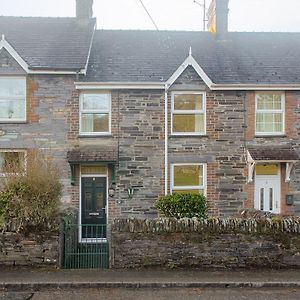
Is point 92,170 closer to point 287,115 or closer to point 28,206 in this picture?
point 28,206

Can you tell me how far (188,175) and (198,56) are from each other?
5.58m

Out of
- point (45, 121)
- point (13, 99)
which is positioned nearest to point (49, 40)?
point (13, 99)

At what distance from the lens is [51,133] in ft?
52.6

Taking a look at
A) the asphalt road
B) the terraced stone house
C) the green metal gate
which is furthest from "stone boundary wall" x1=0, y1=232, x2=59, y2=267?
the terraced stone house

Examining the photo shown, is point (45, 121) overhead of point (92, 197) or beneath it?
overhead

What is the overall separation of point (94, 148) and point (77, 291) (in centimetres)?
791

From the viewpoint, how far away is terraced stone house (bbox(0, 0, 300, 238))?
52.4ft

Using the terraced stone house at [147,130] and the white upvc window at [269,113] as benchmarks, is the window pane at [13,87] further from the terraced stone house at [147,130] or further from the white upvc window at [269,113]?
the white upvc window at [269,113]

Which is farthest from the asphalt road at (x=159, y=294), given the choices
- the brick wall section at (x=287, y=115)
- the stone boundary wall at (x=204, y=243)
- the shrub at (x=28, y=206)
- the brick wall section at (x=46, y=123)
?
the brick wall section at (x=287, y=115)

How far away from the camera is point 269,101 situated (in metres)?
16.9

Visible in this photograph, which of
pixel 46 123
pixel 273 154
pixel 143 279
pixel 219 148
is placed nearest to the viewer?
pixel 143 279

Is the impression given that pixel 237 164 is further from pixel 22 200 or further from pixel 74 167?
pixel 22 200

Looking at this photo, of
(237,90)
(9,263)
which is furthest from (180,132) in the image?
(9,263)

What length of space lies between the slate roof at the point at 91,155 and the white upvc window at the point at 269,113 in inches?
223
